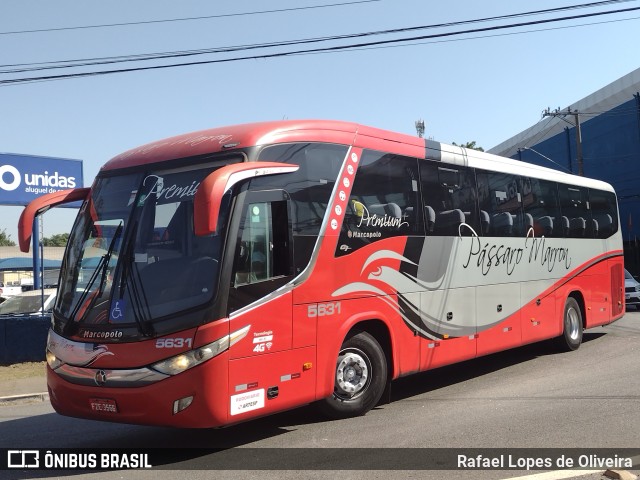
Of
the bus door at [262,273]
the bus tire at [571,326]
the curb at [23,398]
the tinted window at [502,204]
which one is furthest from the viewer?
the bus tire at [571,326]

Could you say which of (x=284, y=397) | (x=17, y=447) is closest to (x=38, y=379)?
(x=17, y=447)

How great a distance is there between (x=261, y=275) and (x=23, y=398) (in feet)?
21.7

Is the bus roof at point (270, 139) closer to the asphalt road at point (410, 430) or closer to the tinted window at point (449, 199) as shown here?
the tinted window at point (449, 199)

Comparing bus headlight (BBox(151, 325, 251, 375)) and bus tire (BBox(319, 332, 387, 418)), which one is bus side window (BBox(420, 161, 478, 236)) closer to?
bus tire (BBox(319, 332, 387, 418))

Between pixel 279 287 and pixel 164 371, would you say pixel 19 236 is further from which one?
pixel 279 287

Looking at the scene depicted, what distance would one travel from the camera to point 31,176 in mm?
18766

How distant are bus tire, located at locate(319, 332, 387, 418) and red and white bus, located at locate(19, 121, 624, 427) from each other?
2 cm

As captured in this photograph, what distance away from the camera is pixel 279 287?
6.97 meters

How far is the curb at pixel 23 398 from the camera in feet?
36.3

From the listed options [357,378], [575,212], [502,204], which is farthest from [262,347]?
[575,212]

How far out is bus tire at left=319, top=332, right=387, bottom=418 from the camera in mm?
7793

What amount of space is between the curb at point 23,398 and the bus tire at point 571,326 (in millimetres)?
9526

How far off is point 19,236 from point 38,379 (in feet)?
22.7

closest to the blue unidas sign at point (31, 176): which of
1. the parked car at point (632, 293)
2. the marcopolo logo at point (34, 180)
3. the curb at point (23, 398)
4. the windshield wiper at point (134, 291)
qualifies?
the marcopolo logo at point (34, 180)
